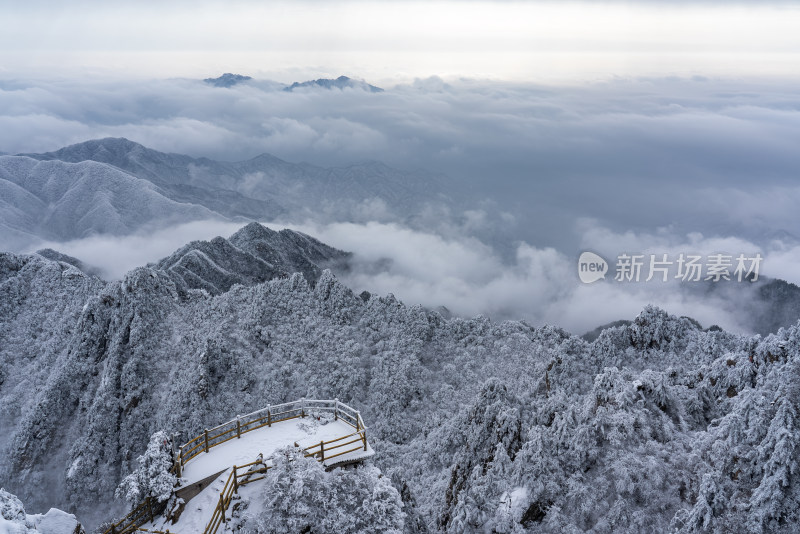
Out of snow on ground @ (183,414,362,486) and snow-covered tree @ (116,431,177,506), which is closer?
snow-covered tree @ (116,431,177,506)

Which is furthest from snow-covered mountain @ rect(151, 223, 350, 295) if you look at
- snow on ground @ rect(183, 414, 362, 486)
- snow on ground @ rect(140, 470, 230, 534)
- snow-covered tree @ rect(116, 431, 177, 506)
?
snow on ground @ rect(140, 470, 230, 534)

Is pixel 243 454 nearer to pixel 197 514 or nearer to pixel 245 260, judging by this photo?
pixel 197 514

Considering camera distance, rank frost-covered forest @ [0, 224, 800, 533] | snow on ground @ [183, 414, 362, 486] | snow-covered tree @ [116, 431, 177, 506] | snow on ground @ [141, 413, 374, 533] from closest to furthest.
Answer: snow-covered tree @ [116, 431, 177, 506] < snow on ground @ [141, 413, 374, 533] < snow on ground @ [183, 414, 362, 486] < frost-covered forest @ [0, 224, 800, 533]

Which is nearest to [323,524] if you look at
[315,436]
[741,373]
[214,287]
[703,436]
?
[315,436]

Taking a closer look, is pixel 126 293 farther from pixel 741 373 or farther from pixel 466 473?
pixel 741 373

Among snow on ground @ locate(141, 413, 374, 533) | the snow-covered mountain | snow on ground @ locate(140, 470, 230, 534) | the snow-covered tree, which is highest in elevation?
the snow-covered tree

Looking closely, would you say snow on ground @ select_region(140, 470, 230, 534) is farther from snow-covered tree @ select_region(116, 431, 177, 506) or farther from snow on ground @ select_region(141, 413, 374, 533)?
snow-covered tree @ select_region(116, 431, 177, 506)

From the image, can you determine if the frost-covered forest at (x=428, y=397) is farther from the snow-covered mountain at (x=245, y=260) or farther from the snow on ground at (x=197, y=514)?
the snow-covered mountain at (x=245, y=260)

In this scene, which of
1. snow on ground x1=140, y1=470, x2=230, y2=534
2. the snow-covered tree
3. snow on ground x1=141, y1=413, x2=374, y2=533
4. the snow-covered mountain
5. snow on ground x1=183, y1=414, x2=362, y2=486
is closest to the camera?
the snow-covered tree

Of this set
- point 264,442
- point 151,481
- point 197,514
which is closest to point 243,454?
point 264,442

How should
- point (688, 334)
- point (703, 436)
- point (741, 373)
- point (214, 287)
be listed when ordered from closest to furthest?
1. point (703, 436)
2. point (741, 373)
3. point (688, 334)
4. point (214, 287)
